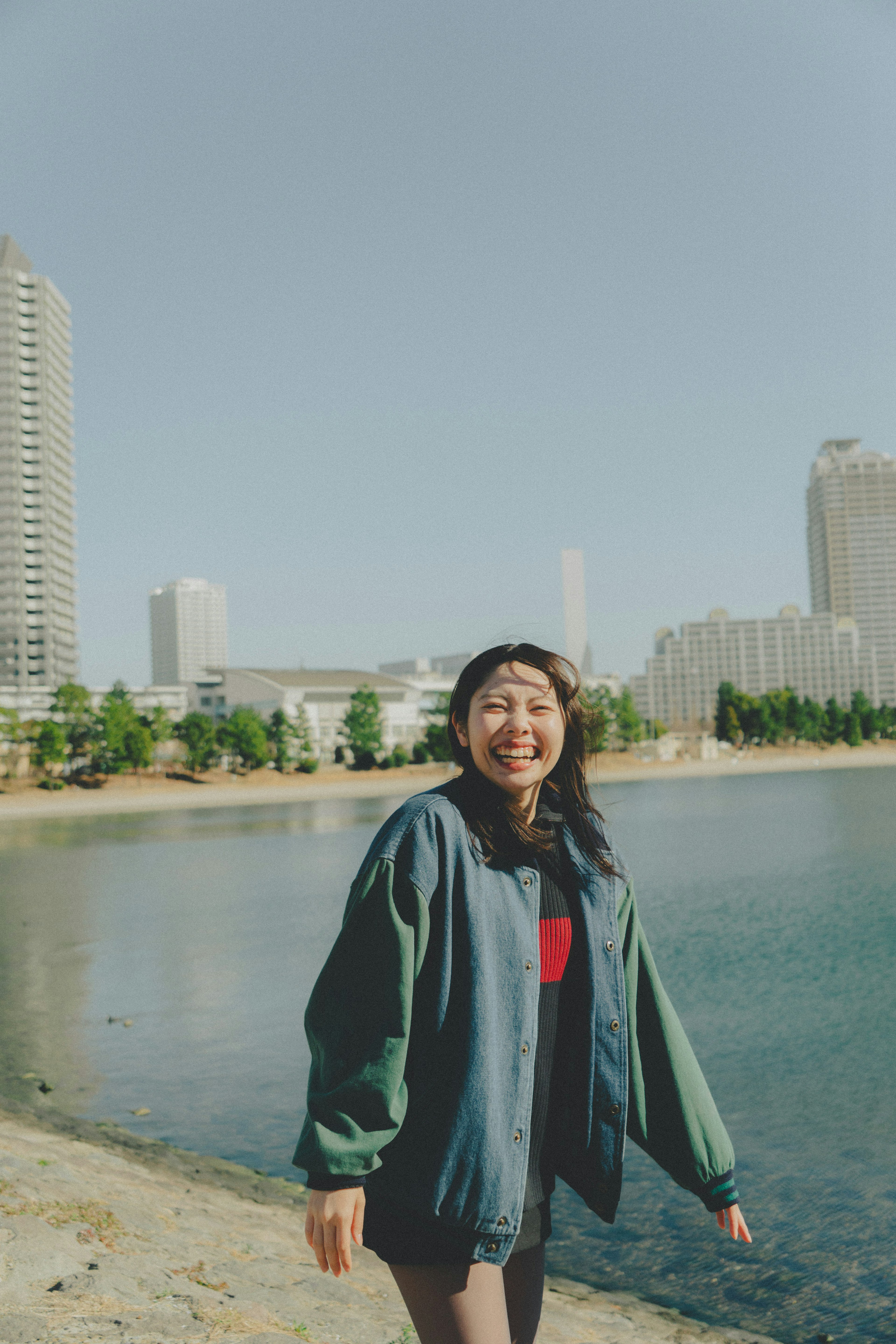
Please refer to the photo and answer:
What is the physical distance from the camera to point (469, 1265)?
7.52 ft

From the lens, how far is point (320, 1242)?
7.34 ft

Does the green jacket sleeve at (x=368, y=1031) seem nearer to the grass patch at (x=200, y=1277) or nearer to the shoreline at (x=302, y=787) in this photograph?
the grass patch at (x=200, y=1277)

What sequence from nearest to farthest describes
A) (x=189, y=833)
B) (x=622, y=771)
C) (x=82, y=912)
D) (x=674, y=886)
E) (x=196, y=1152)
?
(x=196, y=1152) → (x=82, y=912) → (x=674, y=886) → (x=189, y=833) → (x=622, y=771)

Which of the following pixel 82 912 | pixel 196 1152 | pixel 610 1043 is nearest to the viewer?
pixel 610 1043

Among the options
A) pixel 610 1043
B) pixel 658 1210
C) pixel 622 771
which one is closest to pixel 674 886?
pixel 658 1210

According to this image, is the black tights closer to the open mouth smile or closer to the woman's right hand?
the woman's right hand

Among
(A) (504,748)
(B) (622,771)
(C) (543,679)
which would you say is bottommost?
(B) (622,771)

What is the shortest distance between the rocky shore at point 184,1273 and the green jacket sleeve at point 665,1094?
2.21 meters

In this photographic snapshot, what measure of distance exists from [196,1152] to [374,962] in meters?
6.50

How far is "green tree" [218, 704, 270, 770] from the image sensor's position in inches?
3140

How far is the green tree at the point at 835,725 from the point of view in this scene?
126m

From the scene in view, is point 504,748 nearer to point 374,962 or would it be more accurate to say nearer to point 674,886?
point 374,962

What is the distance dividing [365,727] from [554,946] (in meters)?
83.4

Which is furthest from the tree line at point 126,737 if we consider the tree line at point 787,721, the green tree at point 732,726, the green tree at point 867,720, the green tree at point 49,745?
the green tree at point 867,720
